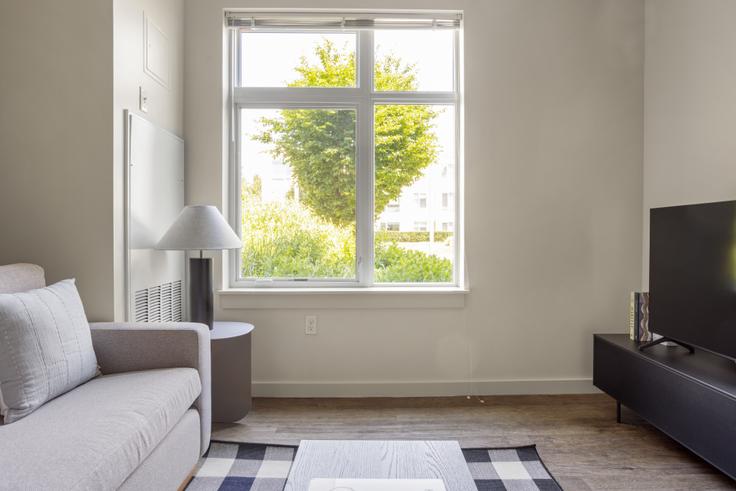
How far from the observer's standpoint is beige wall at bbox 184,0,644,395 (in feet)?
10.2

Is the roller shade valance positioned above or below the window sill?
above

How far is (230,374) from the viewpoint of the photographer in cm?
253

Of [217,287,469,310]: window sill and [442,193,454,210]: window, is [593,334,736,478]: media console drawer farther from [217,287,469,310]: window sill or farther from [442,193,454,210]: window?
[442,193,454,210]: window

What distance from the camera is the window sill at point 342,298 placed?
3066mm

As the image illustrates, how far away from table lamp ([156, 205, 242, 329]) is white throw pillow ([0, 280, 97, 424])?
69cm

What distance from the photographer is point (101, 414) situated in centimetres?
152

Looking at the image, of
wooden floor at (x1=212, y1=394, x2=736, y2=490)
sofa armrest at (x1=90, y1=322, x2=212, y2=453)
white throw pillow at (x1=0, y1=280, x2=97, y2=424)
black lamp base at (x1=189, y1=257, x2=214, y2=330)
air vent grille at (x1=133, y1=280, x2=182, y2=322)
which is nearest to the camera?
white throw pillow at (x1=0, y1=280, x2=97, y2=424)

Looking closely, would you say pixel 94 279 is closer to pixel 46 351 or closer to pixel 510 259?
pixel 46 351

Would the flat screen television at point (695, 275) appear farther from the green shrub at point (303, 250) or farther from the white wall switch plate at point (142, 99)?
the white wall switch plate at point (142, 99)

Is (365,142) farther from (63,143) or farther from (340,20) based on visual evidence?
(63,143)

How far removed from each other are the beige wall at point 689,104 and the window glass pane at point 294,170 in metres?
1.89

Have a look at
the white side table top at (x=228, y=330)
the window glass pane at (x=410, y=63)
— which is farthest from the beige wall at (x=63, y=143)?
the window glass pane at (x=410, y=63)

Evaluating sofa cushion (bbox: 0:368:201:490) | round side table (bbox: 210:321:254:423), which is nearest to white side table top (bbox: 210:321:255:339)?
round side table (bbox: 210:321:254:423)

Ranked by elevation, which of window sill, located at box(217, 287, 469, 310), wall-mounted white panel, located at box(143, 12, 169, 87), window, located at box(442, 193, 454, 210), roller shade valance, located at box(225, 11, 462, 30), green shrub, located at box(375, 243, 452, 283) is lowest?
window sill, located at box(217, 287, 469, 310)
